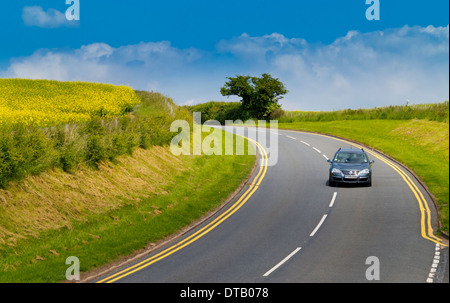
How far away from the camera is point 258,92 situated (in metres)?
83.1

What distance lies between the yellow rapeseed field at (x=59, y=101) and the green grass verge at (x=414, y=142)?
2259cm

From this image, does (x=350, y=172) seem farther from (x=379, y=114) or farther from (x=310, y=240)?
(x=379, y=114)

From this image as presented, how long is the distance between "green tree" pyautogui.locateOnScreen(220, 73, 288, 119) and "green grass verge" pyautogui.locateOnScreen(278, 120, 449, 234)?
2158cm

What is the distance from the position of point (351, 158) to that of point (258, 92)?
5613 cm

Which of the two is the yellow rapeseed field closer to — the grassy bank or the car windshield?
the grassy bank

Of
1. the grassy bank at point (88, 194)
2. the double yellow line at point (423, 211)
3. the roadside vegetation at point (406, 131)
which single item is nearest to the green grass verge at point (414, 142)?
the roadside vegetation at point (406, 131)

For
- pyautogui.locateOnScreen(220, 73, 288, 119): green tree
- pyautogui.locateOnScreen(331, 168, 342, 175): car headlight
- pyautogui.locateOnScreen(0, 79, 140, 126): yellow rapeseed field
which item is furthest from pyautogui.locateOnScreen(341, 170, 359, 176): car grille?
pyautogui.locateOnScreen(220, 73, 288, 119): green tree

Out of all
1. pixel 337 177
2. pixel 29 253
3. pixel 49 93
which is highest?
pixel 49 93

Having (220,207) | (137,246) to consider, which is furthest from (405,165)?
(137,246)

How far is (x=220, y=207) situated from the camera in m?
24.8

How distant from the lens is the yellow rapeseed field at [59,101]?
3359cm

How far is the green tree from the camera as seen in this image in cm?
8212
